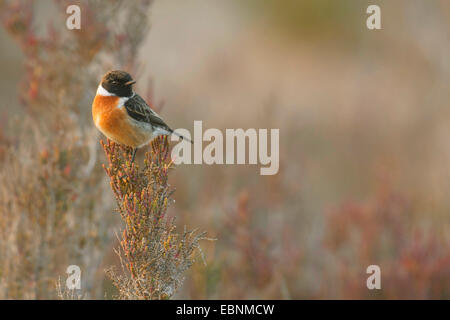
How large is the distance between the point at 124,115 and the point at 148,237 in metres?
1.24

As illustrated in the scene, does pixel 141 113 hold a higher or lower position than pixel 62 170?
higher

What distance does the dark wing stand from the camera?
461cm

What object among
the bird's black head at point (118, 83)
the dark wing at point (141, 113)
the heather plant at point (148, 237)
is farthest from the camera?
the dark wing at point (141, 113)

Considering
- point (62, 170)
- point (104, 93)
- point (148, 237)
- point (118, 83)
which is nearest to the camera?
point (148, 237)

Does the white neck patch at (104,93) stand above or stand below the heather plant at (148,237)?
above

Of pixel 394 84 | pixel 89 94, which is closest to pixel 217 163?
pixel 89 94

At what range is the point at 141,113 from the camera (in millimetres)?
4633

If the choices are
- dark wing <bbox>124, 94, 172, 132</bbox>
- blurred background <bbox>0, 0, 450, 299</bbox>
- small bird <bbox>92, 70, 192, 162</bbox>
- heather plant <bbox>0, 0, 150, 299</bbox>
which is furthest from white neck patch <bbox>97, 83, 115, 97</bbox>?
heather plant <bbox>0, 0, 150, 299</bbox>

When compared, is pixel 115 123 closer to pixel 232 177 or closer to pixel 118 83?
pixel 118 83

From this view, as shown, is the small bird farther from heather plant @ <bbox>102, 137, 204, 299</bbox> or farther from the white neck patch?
heather plant @ <bbox>102, 137, 204, 299</bbox>

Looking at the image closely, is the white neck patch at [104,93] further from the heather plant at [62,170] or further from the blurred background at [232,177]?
the heather plant at [62,170]

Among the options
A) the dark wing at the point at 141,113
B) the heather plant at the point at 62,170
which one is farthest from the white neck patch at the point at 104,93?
the heather plant at the point at 62,170

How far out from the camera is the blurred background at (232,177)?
640 centimetres

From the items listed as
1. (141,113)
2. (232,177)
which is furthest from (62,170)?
(232,177)
